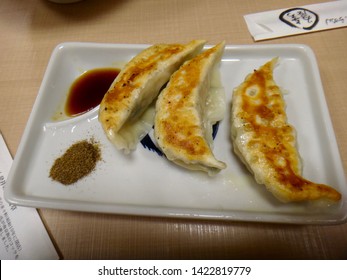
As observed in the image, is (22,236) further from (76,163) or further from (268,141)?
(268,141)

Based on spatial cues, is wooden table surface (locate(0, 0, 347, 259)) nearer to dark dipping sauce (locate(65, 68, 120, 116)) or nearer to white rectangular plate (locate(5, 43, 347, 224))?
white rectangular plate (locate(5, 43, 347, 224))

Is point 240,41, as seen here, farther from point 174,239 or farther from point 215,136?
point 174,239

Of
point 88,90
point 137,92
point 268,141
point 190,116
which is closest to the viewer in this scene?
point 268,141

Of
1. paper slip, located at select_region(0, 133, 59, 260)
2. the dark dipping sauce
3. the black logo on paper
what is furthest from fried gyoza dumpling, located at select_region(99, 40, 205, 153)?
the black logo on paper

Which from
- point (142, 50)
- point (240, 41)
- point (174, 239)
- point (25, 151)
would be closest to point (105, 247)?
point (174, 239)

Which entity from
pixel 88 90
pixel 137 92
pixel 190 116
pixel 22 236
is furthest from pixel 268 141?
pixel 22 236

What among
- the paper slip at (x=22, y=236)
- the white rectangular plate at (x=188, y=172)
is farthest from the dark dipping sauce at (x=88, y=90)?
the paper slip at (x=22, y=236)

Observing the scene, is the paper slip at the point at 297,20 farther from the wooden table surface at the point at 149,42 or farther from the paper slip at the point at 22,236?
the paper slip at the point at 22,236
